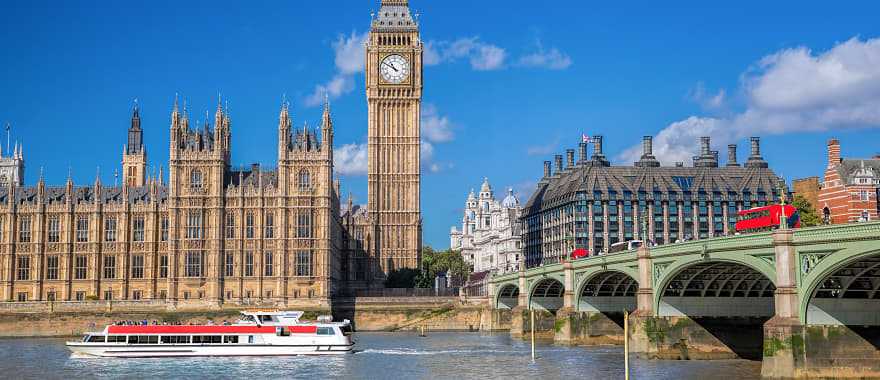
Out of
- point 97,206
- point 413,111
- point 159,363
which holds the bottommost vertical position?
point 159,363

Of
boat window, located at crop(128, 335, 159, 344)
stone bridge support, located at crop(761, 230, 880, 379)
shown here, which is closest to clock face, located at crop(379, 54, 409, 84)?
boat window, located at crop(128, 335, 159, 344)

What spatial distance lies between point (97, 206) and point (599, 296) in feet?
210

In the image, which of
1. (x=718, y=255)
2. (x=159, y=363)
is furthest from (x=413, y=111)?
(x=718, y=255)

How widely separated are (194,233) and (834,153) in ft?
255

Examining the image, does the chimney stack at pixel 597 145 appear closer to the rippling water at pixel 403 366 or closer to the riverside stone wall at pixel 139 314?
the riverside stone wall at pixel 139 314

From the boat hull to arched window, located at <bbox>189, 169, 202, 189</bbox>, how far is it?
4190 centimetres

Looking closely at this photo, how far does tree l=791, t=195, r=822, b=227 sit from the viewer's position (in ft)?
409

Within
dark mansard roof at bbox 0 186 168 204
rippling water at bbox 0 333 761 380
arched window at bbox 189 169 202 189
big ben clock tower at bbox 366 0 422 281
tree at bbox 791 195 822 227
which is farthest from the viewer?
big ben clock tower at bbox 366 0 422 281

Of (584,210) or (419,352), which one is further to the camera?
(584,210)

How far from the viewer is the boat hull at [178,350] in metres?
85.0

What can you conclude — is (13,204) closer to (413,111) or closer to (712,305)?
(413,111)

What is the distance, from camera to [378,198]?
6176 inches

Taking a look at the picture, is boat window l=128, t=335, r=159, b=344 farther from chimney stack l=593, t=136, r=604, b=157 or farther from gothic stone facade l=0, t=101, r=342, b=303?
chimney stack l=593, t=136, r=604, b=157

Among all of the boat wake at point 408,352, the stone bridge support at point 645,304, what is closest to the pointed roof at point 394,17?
the boat wake at point 408,352
